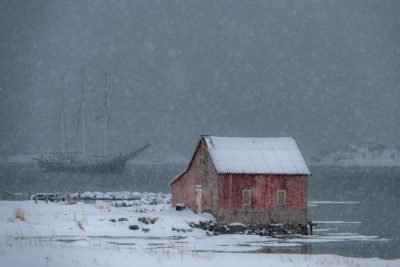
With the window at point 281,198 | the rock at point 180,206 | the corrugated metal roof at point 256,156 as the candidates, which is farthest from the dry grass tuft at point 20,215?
the window at point 281,198

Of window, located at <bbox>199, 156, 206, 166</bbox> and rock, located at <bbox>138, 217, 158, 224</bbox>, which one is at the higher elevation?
window, located at <bbox>199, 156, 206, 166</bbox>

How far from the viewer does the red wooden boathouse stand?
1860 inches

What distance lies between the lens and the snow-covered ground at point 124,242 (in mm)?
26781

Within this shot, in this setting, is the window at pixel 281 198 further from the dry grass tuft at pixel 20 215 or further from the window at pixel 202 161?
the dry grass tuft at pixel 20 215

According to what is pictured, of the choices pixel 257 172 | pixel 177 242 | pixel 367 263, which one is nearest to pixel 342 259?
pixel 367 263

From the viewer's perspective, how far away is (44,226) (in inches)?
1630

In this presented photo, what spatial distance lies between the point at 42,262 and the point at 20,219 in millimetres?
19371

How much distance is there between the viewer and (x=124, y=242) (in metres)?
37.5

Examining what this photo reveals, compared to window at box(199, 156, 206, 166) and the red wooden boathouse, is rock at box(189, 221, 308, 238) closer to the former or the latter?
the red wooden boathouse

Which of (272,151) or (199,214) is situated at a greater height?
(272,151)

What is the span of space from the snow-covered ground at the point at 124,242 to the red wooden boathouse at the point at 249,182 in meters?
1.88

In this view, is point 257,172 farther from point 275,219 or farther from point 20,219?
point 20,219

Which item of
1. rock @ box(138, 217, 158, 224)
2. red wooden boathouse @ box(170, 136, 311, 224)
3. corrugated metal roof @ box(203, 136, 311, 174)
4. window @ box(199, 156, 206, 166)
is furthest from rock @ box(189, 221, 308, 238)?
window @ box(199, 156, 206, 166)

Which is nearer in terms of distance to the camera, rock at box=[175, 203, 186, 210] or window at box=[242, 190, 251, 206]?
window at box=[242, 190, 251, 206]
